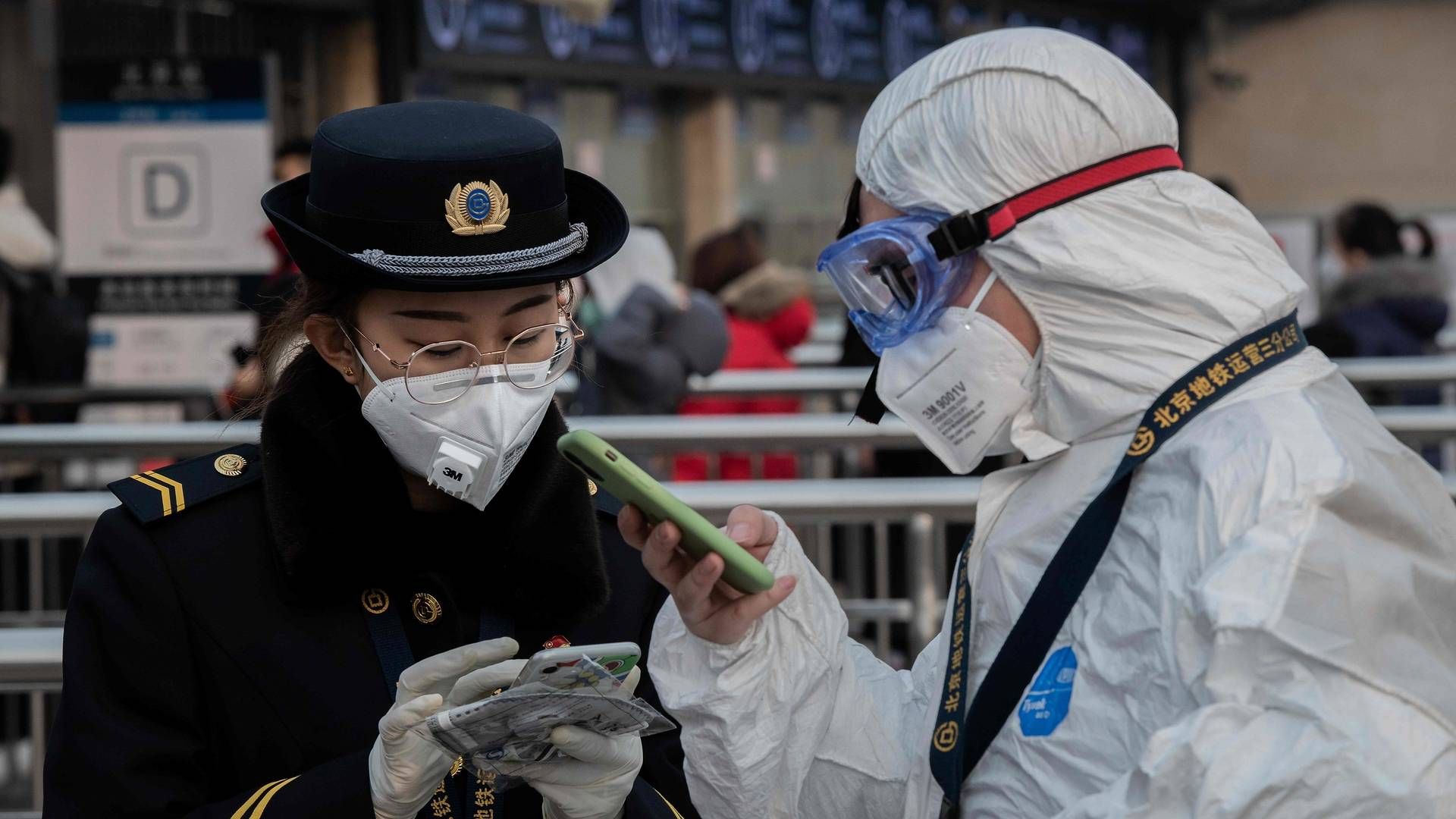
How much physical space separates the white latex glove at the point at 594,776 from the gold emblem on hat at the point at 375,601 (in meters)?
0.31

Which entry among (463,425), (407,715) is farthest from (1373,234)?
(407,715)

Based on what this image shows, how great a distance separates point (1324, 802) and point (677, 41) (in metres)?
10.8

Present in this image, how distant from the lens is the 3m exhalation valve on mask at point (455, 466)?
190 centimetres

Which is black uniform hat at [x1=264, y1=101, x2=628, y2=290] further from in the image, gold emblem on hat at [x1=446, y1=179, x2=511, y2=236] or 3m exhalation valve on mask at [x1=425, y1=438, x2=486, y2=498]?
3m exhalation valve on mask at [x1=425, y1=438, x2=486, y2=498]

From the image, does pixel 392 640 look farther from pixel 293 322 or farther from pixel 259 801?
pixel 293 322

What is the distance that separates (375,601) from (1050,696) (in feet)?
2.71

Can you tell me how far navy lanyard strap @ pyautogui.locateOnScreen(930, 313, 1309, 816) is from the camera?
1.62 m

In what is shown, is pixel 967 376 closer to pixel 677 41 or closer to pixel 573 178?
pixel 573 178

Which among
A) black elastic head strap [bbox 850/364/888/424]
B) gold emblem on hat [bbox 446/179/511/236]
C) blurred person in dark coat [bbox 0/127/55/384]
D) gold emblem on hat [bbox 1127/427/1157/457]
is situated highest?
gold emblem on hat [bbox 446/179/511/236]

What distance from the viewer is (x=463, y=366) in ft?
6.27

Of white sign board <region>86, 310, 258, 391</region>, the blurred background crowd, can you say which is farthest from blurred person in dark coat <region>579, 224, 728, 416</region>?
white sign board <region>86, 310, 258, 391</region>

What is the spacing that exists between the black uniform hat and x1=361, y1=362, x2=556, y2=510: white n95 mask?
0.40 feet

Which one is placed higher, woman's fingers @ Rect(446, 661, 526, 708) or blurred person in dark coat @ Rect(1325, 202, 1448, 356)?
woman's fingers @ Rect(446, 661, 526, 708)

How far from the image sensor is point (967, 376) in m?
1.83
